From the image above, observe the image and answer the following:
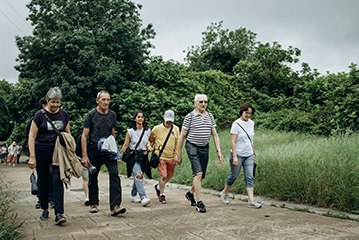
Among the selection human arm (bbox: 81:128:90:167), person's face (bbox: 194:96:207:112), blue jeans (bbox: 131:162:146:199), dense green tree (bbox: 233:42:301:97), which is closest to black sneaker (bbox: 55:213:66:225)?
human arm (bbox: 81:128:90:167)

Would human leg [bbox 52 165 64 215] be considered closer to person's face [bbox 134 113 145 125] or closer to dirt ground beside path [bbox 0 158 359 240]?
dirt ground beside path [bbox 0 158 359 240]

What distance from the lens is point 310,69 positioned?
23.8m

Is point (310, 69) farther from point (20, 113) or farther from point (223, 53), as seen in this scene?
point (20, 113)

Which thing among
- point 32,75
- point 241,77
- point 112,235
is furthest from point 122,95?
point 112,235

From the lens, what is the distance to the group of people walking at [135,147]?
4973 mm

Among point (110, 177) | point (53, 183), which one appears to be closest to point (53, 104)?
point (53, 183)

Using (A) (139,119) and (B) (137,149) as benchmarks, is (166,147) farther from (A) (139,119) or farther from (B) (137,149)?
(A) (139,119)

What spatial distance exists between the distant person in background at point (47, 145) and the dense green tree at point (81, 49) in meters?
14.3

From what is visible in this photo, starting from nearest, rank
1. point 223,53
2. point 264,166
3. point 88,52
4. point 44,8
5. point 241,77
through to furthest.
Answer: point 264,166
point 88,52
point 44,8
point 241,77
point 223,53

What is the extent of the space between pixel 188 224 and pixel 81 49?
17236 millimetres

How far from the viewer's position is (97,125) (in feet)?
18.1

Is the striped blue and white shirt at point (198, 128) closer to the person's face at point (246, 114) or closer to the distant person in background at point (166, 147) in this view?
the distant person in background at point (166, 147)

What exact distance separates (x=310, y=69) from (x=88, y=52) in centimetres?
1580

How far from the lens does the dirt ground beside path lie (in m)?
4.11
